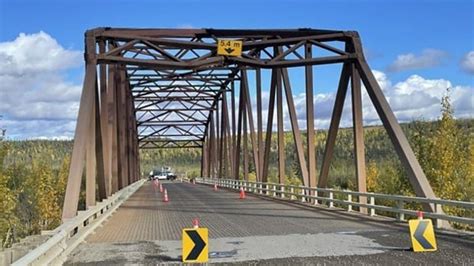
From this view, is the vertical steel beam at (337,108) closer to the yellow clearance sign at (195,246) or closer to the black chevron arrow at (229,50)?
the black chevron arrow at (229,50)

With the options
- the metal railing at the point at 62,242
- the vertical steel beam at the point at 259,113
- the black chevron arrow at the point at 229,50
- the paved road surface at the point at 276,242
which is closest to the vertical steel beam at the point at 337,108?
the paved road surface at the point at 276,242

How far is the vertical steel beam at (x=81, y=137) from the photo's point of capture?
16.0m

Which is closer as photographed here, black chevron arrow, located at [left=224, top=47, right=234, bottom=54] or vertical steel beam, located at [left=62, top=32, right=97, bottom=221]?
vertical steel beam, located at [left=62, top=32, right=97, bottom=221]

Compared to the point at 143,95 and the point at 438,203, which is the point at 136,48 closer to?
the point at 438,203

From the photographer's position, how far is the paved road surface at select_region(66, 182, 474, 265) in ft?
34.4

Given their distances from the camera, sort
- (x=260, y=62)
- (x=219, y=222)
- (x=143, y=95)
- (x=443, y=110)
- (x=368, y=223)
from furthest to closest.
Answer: (x=143, y=95)
(x=443, y=110)
(x=260, y=62)
(x=219, y=222)
(x=368, y=223)

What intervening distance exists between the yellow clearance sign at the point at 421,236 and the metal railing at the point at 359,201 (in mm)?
2503

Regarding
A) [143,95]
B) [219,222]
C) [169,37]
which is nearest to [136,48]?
[169,37]

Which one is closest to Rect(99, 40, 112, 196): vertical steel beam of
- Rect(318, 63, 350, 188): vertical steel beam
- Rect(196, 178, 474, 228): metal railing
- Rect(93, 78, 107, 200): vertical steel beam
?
Rect(93, 78, 107, 200): vertical steel beam

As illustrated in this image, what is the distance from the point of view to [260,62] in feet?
76.5

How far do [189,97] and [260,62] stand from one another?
4049cm

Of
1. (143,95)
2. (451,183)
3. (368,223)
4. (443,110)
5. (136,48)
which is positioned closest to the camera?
(368,223)

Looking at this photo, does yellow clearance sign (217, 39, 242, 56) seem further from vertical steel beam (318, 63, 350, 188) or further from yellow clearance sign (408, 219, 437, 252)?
yellow clearance sign (408, 219, 437, 252)

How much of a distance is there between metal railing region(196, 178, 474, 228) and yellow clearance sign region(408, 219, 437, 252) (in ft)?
8.21
